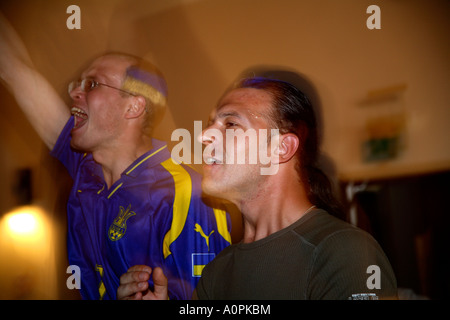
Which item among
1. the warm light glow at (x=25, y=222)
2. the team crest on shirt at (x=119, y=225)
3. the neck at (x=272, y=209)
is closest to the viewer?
the neck at (x=272, y=209)

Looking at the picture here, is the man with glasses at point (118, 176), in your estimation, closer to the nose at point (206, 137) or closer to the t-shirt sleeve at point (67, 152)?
the t-shirt sleeve at point (67, 152)

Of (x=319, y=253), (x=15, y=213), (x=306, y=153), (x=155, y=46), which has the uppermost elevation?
(x=155, y=46)

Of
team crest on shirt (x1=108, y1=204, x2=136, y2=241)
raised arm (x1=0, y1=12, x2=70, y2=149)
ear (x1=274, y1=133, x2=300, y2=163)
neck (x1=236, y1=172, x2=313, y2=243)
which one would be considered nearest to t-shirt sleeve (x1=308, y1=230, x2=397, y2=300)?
neck (x1=236, y1=172, x2=313, y2=243)

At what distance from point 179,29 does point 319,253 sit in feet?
2.90

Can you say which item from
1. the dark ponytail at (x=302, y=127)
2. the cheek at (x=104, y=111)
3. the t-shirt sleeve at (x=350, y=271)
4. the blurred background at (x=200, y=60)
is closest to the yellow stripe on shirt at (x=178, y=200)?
the blurred background at (x=200, y=60)

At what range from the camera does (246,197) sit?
1.18 m

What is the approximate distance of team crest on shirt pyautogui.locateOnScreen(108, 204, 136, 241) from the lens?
1214mm

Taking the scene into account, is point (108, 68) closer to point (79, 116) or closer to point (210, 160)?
point (79, 116)

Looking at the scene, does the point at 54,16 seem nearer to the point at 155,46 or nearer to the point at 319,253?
the point at 155,46

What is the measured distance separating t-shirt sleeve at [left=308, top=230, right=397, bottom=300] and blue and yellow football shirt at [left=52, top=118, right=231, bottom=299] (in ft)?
1.19

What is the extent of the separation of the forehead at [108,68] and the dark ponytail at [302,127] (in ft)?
1.32

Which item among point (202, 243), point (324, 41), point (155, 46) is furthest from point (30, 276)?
point (324, 41)

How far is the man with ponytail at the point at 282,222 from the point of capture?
920 mm
